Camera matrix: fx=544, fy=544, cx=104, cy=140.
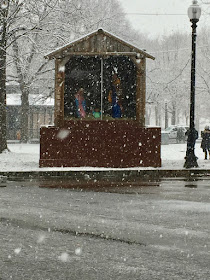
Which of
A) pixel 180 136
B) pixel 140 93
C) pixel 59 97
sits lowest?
pixel 180 136

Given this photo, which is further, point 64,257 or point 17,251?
point 17,251

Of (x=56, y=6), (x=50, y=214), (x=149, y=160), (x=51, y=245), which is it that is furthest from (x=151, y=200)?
(x=56, y=6)

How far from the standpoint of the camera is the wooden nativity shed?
17688 millimetres

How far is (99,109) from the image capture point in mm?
18391

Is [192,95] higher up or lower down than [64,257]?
higher up

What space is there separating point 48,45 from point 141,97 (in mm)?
8597

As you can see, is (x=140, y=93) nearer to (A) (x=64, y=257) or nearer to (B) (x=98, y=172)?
(B) (x=98, y=172)

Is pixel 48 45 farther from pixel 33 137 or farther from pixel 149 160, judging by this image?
pixel 33 137

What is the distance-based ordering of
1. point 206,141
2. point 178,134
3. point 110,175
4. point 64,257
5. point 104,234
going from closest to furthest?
point 64,257
point 104,234
point 110,175
point 206,141
point 178,134

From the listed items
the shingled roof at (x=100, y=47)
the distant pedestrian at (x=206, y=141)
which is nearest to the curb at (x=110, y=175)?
the shingled roof at (x=100, y=47)

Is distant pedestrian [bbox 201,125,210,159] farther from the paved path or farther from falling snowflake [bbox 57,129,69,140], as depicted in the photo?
the paved path

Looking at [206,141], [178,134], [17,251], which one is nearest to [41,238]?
[17,251]

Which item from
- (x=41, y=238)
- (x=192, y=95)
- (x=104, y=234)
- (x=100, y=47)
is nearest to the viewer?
(x=41, y=238)

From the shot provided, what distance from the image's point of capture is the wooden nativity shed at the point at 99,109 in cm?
1769
